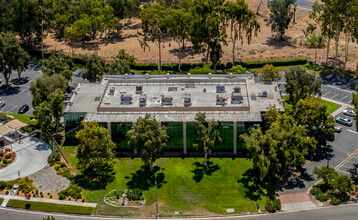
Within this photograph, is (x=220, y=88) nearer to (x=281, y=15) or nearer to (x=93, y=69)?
(x=93, y=69)

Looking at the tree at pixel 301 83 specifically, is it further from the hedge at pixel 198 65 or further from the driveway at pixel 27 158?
the driveway at pixel 27 158

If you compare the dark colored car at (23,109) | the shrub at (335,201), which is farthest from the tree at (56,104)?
the shrub at (335,201)

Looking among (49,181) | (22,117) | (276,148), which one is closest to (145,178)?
(49,181)

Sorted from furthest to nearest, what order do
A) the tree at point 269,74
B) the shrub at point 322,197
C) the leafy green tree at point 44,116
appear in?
1. the tree at point 269,74
2. the leafy green tree at point 44,116
3. the shrub at point 322,197

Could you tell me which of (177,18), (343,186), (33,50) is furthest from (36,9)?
(343,186)

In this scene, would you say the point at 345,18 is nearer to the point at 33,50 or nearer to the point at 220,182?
the point at 220,182
